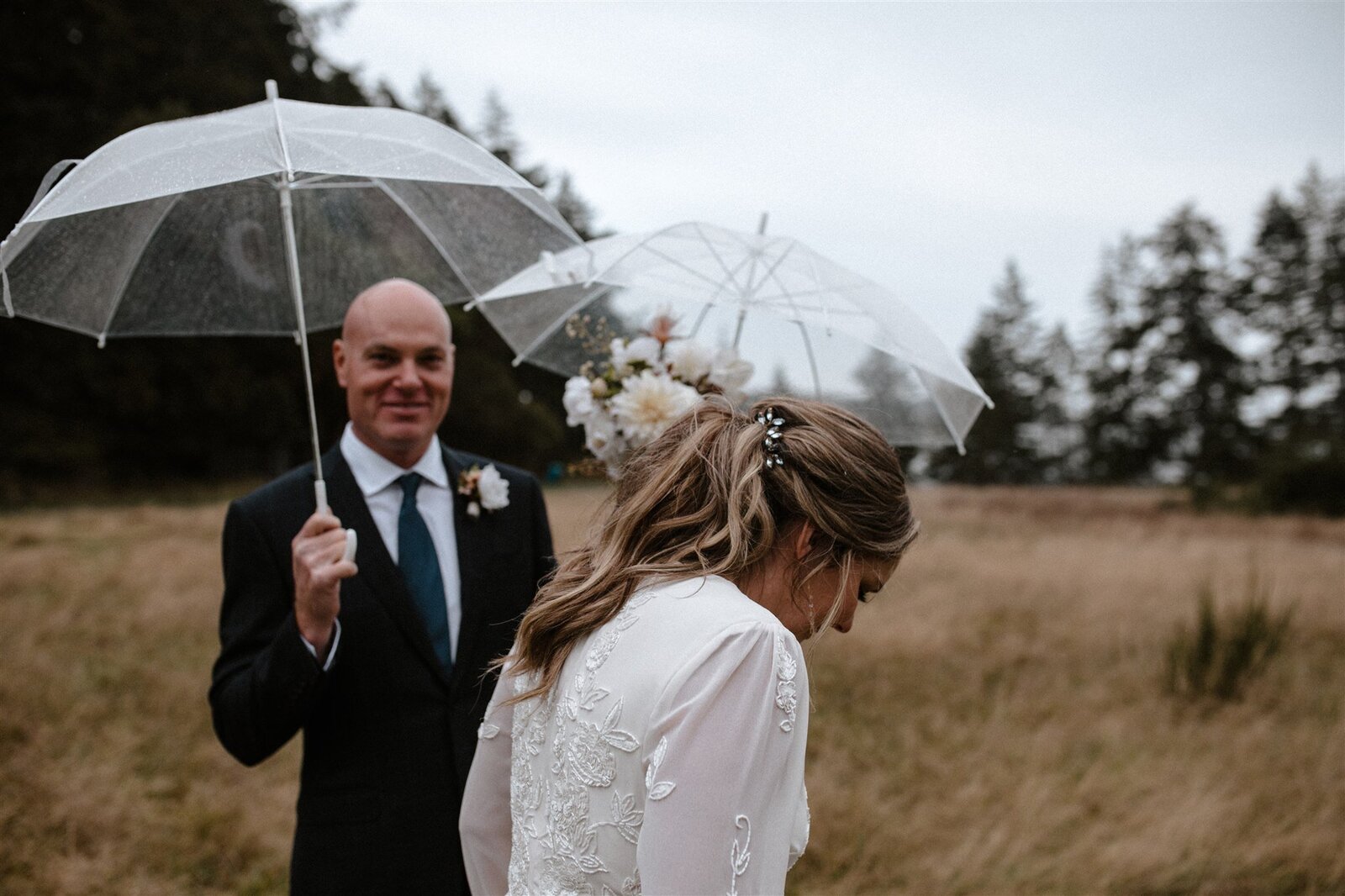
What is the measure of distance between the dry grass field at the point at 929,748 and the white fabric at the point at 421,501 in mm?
480

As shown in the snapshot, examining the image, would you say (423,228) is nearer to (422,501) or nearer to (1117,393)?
(422,501)

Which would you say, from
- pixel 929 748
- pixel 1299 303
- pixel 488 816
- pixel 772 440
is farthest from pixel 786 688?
pixel 1299 303

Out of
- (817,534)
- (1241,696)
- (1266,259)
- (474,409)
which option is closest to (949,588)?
(1241,696)

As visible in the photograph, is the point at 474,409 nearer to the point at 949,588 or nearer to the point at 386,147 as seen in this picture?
the point at 949,588

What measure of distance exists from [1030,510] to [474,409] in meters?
14.5

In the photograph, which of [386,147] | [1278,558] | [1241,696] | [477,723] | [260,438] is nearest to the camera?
[386,147]

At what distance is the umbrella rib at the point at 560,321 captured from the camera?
3072 millimetres

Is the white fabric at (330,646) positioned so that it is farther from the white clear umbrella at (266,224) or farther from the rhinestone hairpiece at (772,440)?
the rhinestone hairpiece at (772,440)

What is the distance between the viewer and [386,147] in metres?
2.30

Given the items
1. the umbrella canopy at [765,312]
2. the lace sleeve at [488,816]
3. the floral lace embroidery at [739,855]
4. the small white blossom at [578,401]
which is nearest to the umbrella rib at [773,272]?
the umbrella canopy at [765,312]

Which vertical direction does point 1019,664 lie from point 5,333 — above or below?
below

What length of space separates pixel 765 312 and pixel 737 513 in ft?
4.92

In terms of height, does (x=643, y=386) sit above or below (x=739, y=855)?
above

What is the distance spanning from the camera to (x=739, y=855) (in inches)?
51.1
